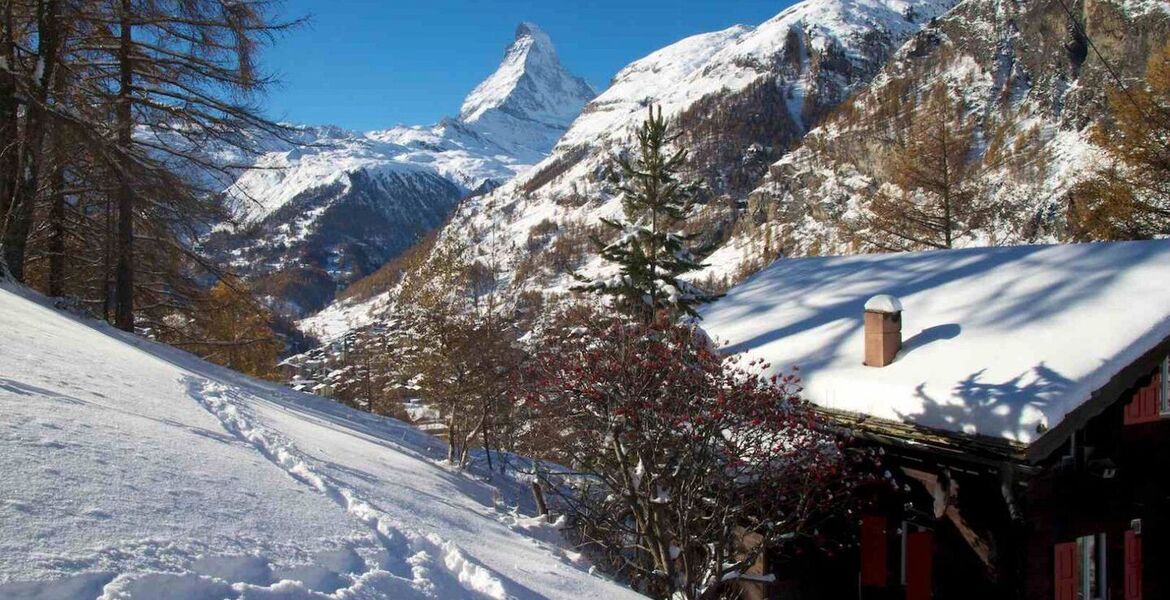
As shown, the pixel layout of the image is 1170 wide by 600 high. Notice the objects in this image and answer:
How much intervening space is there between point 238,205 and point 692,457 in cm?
1044

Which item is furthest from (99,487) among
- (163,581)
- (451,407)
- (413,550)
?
(451,407)

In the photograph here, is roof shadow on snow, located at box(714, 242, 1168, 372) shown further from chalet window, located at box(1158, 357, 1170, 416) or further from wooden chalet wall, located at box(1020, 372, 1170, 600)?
wooden chalet wall, located at box(1020, 372, 1170, 600)

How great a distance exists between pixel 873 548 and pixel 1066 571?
2.25 metres

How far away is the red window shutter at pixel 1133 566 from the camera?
9828 mm

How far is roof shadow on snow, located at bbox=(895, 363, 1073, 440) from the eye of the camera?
764 centimetres

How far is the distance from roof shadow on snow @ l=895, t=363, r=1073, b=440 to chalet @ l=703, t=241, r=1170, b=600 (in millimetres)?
18

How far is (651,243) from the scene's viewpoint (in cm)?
1853

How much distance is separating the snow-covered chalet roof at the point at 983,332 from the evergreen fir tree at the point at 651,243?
3.66m

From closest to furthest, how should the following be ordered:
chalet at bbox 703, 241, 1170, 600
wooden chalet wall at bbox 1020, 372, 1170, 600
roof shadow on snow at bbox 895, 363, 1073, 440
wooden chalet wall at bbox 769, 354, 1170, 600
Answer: roof shadow on snow at bbox 895, 363, 1073, 440, chalet at bbox 703, 241, 1170, 600, wooden chalet wall at bbox 769, 354, 1170, 600, wooden chalet wall at bbox 1020, 372, 1170, 600

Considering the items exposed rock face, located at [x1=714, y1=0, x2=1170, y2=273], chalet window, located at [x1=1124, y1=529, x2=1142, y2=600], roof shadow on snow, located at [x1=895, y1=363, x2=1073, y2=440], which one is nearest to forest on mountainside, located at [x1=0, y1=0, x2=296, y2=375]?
roof shadow on snow, located at [x1=895, y1=363, x2=1073, y2=440]

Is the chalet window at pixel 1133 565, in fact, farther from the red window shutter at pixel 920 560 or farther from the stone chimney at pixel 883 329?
the stone chimney at pixel 883 329

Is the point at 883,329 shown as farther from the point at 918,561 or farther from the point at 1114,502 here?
the point at 1114,502

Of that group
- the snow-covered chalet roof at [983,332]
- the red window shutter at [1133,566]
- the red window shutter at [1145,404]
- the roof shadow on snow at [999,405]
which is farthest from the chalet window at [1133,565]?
the roof shadow on snow at [999,405]

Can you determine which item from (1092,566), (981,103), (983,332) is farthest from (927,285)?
(981,103)
